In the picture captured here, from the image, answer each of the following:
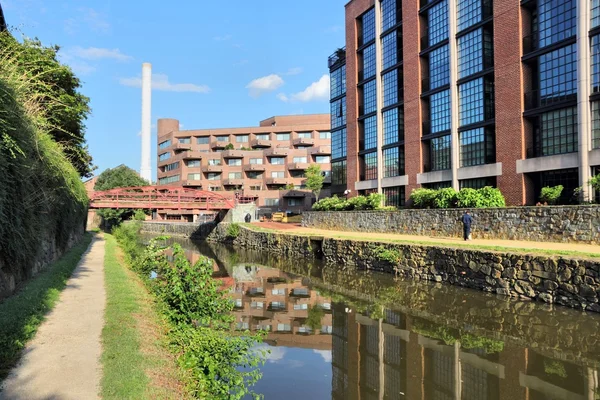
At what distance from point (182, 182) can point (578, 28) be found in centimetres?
7602

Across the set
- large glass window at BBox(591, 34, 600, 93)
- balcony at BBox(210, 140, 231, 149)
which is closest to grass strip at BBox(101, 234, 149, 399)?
large glass window at BBox(591, 34, 600, 93)

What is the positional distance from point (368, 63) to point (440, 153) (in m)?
14.1

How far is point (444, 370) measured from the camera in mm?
9289

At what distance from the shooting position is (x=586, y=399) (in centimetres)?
773

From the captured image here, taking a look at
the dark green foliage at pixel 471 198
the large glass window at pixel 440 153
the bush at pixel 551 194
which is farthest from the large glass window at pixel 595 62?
the large glass window at pixel 440 153

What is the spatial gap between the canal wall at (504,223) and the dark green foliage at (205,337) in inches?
613

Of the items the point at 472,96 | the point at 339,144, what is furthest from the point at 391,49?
the point at 339,144

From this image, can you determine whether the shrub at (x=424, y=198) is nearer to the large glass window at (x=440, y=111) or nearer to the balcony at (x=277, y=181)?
the large glass window at (x=440, y=111)

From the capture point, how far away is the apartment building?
82.6 m

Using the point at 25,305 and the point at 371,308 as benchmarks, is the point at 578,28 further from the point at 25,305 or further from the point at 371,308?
the point at 25,305

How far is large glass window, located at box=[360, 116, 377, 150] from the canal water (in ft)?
84.7

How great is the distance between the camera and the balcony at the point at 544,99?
25.1 meters

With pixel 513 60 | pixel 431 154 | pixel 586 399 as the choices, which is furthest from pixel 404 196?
pixel 586 399

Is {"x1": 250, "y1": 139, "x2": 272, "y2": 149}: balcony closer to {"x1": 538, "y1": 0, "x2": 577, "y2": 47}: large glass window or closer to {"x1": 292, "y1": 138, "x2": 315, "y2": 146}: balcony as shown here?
{"x1": 292, "y1": 138, "x2": 315, "y2": 146}: balcony
